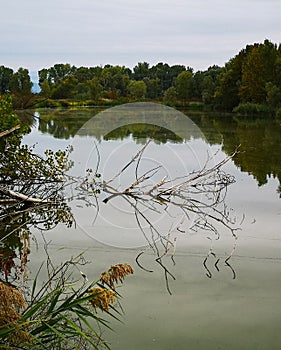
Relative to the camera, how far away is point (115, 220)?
18.7ft

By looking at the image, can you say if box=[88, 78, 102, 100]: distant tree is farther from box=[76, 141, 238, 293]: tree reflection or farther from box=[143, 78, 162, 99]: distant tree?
box=[76, 141, 238, 293]: tree reflection

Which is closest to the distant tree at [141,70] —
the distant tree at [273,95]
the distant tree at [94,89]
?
the distant tree at [94,89]

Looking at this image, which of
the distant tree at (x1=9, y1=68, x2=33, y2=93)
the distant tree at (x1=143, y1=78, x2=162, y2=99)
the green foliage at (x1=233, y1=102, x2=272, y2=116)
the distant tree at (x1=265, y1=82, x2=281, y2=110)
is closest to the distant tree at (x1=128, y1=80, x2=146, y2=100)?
the distant tree at (x1=143, y1=78, x2=162, y2=99)

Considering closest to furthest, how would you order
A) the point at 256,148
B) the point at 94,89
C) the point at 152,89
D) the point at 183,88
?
the point at 256,148, the point at 94,89, the point at 183,88, the point at 152,89

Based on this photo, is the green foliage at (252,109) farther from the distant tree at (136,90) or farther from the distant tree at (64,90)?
the distant tree at (64,90)

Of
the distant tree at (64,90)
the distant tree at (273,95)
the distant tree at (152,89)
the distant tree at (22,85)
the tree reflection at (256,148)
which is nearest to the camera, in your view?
the distant tree at (22,85)

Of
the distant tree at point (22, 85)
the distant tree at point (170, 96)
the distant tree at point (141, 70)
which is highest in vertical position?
the distant tree at point (141, 70)

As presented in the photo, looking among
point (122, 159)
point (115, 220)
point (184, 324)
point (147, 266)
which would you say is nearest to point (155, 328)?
point (184, 324)

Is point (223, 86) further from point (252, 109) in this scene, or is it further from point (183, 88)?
point (183, 88)

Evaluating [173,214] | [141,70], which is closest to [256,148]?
[173,214]

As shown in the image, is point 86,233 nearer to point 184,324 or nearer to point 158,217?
point 158,217

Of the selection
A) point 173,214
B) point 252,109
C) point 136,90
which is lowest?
point 173,214

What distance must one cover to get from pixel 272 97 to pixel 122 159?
15589 millimetres

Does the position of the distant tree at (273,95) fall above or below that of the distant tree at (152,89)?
below
